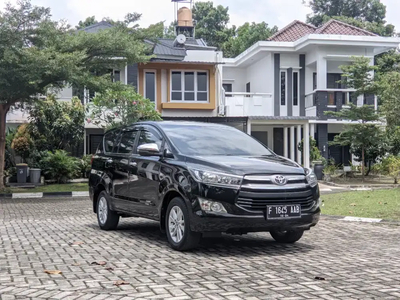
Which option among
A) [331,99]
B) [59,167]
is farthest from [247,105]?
[59,167]

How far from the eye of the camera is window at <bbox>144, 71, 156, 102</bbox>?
2819 centimetres

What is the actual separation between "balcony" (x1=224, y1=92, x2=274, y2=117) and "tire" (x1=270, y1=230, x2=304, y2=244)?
19.1 meters

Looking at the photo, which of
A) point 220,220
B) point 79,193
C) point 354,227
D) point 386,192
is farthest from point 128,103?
point 220,220

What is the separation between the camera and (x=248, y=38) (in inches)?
1692

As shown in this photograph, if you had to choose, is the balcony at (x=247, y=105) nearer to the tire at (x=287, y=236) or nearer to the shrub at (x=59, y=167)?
the shrub at (x=59, y=167)

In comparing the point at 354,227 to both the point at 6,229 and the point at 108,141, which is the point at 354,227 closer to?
the point at 108,141

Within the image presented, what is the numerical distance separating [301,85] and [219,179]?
2334cm

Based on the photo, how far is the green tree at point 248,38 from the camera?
42.7m

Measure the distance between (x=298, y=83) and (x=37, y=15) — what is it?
15.5 m

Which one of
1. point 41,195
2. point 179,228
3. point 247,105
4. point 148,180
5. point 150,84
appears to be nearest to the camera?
point 179,228

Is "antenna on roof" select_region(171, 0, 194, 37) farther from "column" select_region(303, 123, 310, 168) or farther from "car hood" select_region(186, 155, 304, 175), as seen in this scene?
"car hood" select_region(186, 155, 304, 175)

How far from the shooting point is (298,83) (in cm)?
2933

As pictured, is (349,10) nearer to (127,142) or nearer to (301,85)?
(301,85)

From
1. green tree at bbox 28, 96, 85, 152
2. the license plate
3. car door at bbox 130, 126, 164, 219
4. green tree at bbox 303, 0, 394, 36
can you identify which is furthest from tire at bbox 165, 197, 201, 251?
green tree at bbox 303, 0, 394, 36
